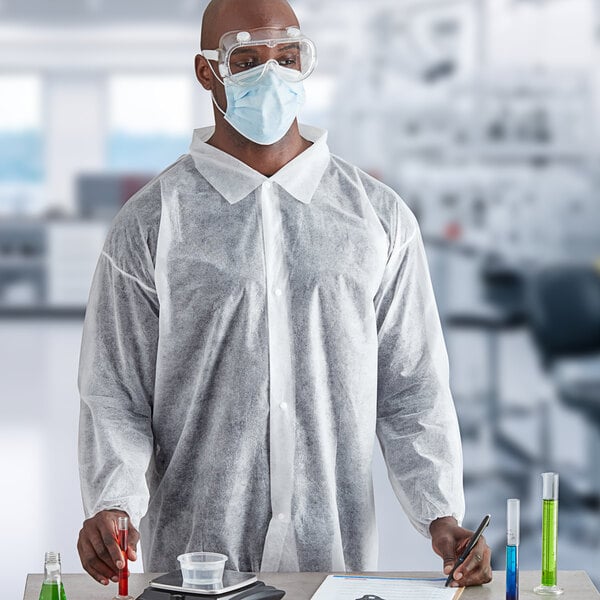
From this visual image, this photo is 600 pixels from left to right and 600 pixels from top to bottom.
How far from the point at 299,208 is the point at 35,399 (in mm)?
4766

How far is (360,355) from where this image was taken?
1660mm

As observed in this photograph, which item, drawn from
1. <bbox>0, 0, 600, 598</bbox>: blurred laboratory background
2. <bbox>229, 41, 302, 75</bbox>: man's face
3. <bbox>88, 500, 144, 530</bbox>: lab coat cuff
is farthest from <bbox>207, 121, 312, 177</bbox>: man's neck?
<bbox>0, 0, 600, 598</bbox>: blurred laboratory background

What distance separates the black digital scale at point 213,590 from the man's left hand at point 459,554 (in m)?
0.25

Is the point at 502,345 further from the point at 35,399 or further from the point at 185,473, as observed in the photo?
the point at 185,473

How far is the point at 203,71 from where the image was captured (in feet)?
5.69

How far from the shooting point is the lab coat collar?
1.68 metres

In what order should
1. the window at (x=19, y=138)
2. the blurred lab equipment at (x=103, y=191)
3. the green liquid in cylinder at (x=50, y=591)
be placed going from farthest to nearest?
1. the window at (x=19, y=138)
2. the blurred lab equipment at (x=103, y=191)
3. the green liquid in cylinder at (x=50, y=591)

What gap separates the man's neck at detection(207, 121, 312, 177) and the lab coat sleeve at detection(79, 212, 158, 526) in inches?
8.6

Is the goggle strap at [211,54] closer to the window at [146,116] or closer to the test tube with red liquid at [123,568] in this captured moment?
the test tube with red liquid at [123,568]

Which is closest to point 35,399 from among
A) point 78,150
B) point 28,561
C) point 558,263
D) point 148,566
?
point 28,561

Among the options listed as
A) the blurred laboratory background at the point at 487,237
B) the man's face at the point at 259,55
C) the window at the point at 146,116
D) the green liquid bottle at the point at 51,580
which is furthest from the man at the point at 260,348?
the window at the point at 146,116

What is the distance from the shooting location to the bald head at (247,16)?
163 centimetres

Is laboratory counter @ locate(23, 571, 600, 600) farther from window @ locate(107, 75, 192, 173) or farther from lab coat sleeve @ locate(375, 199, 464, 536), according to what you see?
window @ locate(107, 75, 192, 173)

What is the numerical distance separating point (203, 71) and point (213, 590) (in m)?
0.83
